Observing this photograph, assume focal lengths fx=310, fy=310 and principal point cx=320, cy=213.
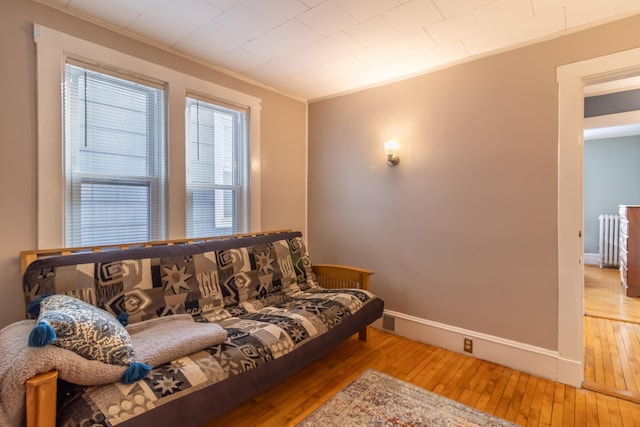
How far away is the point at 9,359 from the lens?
3.67ft

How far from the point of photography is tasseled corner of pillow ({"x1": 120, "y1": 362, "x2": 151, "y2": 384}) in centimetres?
128

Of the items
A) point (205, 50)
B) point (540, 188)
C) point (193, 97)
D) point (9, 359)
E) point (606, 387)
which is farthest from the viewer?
point (193, 97)

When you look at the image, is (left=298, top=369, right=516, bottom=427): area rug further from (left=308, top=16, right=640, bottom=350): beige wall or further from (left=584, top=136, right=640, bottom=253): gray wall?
(left=584, top=136, right=640, bottom=253): gray wall

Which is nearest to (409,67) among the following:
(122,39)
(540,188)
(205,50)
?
(540,188)

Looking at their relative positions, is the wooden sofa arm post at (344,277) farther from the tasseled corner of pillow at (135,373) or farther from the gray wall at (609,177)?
the gray wall at (609,177)

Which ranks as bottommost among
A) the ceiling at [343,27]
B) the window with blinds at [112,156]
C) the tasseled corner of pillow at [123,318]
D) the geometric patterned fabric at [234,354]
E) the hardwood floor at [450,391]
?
the hardwood floor at [450,391]

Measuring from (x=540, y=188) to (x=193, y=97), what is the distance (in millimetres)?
2816

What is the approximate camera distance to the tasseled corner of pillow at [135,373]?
1.28m

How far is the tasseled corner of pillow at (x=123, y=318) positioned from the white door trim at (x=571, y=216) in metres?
2.84

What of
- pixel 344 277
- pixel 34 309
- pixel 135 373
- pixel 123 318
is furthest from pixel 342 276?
pixel 34 309

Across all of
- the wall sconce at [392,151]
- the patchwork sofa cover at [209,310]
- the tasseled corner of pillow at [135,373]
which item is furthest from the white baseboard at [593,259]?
the tasseled corner of pillow at [135,373]

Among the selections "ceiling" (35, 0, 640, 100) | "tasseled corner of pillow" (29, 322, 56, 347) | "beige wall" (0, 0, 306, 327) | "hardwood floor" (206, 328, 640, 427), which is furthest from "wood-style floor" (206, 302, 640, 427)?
"ceiling" (35, 0, 640, 100)

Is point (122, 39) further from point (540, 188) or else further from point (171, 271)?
point (540, 188)

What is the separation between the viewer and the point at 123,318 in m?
1.81
